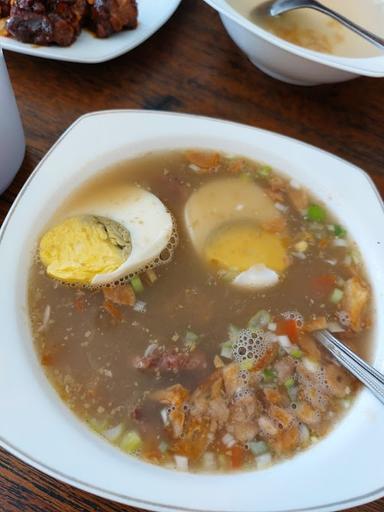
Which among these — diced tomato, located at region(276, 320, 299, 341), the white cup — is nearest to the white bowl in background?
the white cup

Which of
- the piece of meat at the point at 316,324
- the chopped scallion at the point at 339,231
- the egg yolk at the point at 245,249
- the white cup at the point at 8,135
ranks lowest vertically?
the piece of meat at the point at 316,324

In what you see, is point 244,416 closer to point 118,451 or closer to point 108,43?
point 118,451

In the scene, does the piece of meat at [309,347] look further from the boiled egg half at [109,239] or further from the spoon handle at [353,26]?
the spoon handle at [353,26]

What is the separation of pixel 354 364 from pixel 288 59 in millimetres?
873

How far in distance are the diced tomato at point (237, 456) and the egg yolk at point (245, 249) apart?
1.35ft

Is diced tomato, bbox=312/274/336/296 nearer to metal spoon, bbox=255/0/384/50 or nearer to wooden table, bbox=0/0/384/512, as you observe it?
wooden table, bbox=0/0/384/512

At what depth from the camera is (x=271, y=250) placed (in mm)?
1345

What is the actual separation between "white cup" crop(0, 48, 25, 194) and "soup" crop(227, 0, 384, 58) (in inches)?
32.0

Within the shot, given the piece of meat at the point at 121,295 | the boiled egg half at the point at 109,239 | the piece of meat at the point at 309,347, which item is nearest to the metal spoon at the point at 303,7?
the boiled egg half at the point at 109,239

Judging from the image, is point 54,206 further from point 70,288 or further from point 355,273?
point 355,273

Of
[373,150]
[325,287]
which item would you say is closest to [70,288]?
[325,287]

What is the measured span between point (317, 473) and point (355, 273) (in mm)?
508

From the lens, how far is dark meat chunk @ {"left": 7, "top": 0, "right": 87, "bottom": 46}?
5.43 ft

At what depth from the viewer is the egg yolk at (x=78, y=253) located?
1.22 metres
